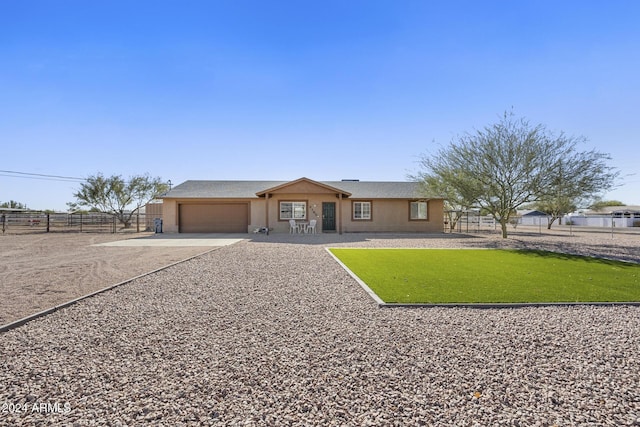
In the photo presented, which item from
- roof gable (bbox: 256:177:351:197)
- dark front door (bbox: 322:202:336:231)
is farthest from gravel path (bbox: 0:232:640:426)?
dark front door (bbox: 322:202:336:231)

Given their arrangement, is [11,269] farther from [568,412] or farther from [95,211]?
[95,211]

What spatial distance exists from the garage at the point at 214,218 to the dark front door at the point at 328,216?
543 cm

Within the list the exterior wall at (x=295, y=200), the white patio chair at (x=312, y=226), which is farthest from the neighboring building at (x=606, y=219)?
the white patio chair at (x=312, y=226)

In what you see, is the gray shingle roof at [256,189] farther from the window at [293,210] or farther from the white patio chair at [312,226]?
the white patio chair at [312,226]

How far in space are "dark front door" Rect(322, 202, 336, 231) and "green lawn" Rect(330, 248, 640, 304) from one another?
35.6ft

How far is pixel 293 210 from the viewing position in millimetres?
22297

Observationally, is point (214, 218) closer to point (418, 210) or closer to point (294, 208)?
point (294, 208)

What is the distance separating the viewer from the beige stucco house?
72.8 feet

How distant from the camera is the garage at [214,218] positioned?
22.9 m

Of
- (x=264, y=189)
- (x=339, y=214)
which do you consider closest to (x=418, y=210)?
(x=339, y=214)

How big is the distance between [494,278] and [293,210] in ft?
52.3

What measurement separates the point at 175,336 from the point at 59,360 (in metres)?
1.12

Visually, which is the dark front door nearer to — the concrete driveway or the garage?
the garage

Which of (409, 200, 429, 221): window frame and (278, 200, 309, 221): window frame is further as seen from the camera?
(409, 200, 429, 221): window frame
